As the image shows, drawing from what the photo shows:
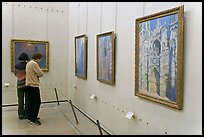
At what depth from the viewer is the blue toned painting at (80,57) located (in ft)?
16.5

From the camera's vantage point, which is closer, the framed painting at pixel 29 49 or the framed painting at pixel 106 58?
the framed painting at pixel 106 58

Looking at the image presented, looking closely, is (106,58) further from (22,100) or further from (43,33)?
(43,33)

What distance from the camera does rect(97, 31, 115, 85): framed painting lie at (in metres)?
3.56

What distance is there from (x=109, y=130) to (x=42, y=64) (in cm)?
331

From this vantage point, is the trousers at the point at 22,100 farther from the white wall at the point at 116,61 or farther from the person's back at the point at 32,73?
the white wall at the point at 116,61

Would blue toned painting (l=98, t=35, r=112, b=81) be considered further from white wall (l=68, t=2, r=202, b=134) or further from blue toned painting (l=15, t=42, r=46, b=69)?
blue toned painting (l=15, t=42, r=46, b=69)

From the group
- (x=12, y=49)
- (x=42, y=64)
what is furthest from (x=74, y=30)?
(x=12, y=49)

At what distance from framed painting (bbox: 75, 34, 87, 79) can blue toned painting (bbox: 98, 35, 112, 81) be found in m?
0.88

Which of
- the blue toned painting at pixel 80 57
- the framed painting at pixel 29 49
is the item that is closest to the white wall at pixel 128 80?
the blue toned painting at pixel 80 57

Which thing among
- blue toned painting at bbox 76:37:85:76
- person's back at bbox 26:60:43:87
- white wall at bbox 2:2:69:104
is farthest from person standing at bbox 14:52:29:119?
blue toned painting at bbox 76:37:85:76

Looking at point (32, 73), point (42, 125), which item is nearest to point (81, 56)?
point (32, 73)

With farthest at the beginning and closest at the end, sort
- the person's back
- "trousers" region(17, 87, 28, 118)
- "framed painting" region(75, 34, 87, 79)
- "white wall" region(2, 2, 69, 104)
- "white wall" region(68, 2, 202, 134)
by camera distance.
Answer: "white wall" region(2, 2, 69, 104) < "framed painting" region(75, 34, 87, 79) < "trousers" region(17, 87, 28, 118) < the person's back < "white wall" region(68, 2, 202, 134)

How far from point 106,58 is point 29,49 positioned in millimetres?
3110

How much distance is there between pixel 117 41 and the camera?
3.45 meters
